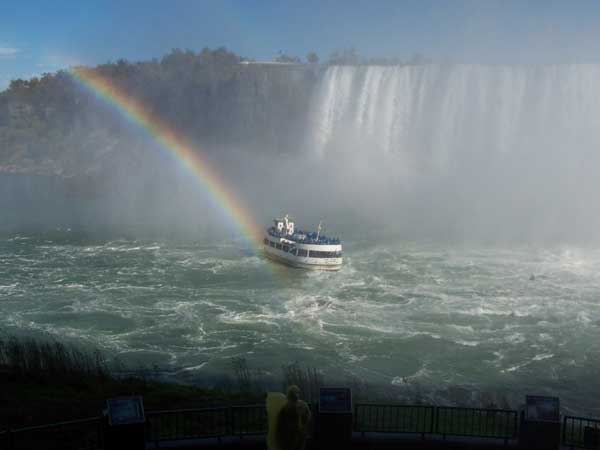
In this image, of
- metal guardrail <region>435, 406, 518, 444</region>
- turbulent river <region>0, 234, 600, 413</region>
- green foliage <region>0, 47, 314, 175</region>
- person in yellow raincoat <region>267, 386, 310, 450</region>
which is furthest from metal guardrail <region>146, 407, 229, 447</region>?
green foliage <region>0, 47, 314, 175</region>

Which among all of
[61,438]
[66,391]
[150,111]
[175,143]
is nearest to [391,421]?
[61,438]

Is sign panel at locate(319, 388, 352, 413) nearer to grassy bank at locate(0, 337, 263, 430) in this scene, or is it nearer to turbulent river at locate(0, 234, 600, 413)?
grassy bank at locate(0, 337, 263, 430)

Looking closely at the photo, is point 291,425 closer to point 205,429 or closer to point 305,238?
point 205,429

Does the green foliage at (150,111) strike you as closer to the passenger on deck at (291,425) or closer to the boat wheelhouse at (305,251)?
the boat wheelhouse at (305,251)

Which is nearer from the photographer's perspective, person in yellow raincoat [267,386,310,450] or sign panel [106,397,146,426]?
person in yellow raincoat [267,386,310,450]

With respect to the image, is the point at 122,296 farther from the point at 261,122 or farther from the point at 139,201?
the point at 261,122

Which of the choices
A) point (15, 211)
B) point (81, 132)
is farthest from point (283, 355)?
point (81, 132)
